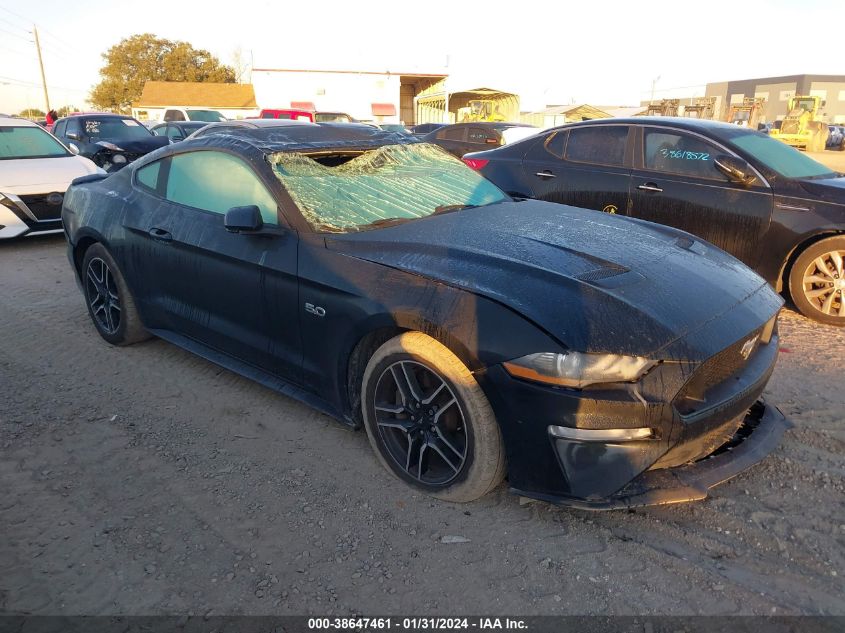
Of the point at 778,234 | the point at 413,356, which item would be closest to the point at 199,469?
the point at 413,356

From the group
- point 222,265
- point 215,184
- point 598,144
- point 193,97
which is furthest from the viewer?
point 193,97

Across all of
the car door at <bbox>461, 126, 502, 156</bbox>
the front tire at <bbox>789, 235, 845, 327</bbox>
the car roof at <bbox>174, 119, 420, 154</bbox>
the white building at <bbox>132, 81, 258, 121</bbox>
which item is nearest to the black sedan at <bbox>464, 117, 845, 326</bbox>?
the front tire at <bbox>789, 235, 845, 327</bbox>

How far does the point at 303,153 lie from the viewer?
343 centimetres

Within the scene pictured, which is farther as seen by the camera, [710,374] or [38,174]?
[38,174]

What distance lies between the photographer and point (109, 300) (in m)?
4.39

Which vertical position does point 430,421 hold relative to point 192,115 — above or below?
below

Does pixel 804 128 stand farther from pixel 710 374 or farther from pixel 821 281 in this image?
pixel 710 374

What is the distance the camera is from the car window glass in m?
3.99

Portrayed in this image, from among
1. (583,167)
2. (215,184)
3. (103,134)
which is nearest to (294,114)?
(103,134)

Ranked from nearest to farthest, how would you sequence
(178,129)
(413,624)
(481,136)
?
(413,624) < (481,136) < (178,129)

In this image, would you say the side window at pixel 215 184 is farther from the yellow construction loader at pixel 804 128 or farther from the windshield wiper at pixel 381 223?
the yellow construction loader at pixel 804 128

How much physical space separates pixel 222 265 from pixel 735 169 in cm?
413

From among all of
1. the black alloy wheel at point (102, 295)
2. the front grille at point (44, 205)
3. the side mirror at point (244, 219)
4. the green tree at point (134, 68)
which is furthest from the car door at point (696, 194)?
the green tree at point (134, 68)

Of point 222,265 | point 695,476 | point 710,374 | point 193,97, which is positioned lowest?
point 695,476
